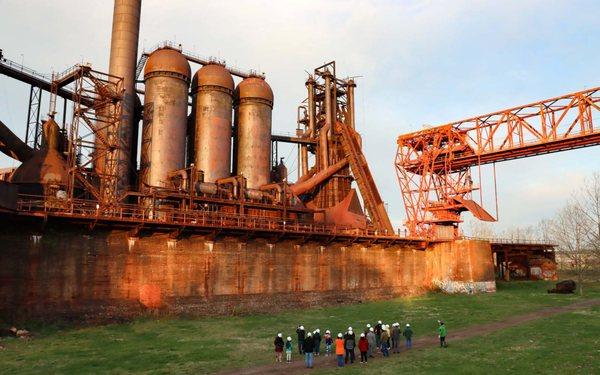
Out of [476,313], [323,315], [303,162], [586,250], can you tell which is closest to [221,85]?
[303,162]

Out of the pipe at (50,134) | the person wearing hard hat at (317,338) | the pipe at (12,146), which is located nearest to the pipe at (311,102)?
the pipe at (50,134)

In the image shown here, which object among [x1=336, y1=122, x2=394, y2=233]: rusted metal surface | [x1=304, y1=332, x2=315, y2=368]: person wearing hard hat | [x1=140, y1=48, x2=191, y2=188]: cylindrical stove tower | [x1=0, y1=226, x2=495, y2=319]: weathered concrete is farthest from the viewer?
[x1=336, y1=122, x2=394, y2=233]: rusted metal surface

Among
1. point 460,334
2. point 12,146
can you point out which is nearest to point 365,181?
point 460,334

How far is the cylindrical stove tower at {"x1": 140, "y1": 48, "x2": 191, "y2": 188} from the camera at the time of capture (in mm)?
45781

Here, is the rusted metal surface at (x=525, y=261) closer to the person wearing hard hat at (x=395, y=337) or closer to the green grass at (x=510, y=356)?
the green grass at (x=510, y=356)

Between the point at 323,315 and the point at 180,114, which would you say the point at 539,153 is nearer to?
the point at 323,315

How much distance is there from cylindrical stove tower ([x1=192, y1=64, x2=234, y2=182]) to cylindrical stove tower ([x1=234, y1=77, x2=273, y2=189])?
2.93m

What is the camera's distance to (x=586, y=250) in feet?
158

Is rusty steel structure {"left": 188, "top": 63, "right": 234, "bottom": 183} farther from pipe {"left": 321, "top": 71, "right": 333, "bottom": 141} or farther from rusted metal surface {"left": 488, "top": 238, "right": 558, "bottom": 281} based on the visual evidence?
rusted metal surface {"left": 488, "top": 238, "right": 558, "bottom": 281}

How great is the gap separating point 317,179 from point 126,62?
26809 millimetres

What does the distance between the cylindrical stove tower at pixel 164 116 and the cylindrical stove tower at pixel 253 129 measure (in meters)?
8.49

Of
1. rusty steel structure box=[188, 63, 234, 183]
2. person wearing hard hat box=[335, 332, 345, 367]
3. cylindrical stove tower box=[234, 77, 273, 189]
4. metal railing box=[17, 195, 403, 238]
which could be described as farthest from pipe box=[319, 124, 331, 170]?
person wearing hard hat box=[335, 332, 345, 367]

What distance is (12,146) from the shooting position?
41.0 metres

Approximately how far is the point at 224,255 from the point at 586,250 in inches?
1470
